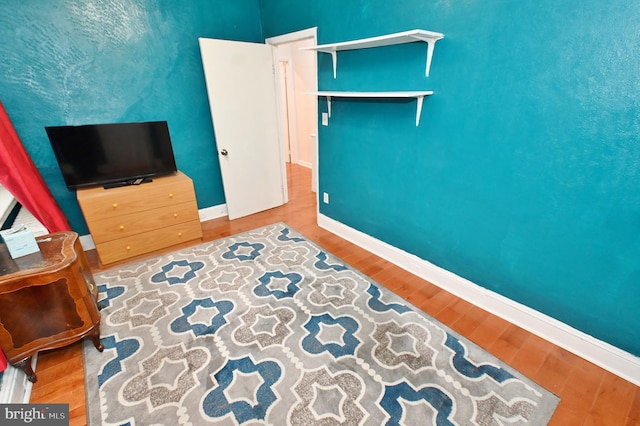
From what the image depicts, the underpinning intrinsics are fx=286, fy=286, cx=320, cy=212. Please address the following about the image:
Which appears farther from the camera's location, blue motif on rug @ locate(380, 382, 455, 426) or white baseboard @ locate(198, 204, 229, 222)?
white baseboard @ locate(198, 204, 229, 222)

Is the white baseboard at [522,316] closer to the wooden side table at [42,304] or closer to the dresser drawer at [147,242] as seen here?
the dresser drawer at [147,242]

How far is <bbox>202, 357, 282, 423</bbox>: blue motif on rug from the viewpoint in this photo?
139 cm

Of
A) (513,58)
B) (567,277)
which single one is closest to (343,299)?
(567,277)

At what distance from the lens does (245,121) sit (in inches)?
131

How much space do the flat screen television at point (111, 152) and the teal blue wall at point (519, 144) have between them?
192 cm

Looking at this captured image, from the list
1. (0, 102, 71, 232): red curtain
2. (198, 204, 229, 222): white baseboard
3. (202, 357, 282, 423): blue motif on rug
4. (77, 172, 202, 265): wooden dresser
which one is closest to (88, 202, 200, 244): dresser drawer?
(77, 172, 202, 265): wooden dresser

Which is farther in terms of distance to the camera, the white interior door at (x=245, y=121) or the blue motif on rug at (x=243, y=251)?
the white interior door at (x=245, y=121)

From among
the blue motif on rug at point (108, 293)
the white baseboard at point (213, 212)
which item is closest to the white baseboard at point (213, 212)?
the white baseboard at point (213, 212)

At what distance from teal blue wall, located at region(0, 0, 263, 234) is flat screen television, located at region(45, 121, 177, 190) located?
26 cm

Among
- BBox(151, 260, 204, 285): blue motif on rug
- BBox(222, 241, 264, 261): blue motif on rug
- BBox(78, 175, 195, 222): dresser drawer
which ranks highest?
BBox(78, 175, 195, 222): dresser drawer

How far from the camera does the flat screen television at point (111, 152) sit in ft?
7.95

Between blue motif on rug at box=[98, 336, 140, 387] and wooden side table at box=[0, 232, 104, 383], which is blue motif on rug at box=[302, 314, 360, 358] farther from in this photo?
wooden side table at box=[0, 232, 104, 383]

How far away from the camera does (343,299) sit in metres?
2.16

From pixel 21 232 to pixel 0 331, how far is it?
1.64ft
